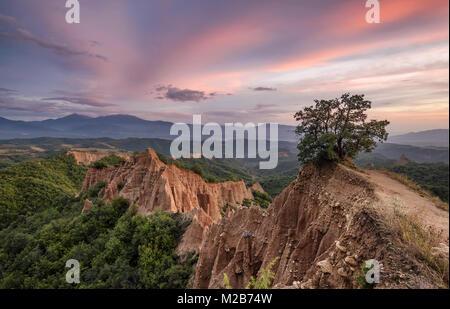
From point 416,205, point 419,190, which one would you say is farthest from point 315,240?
point 419,190

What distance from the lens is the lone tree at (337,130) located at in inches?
432

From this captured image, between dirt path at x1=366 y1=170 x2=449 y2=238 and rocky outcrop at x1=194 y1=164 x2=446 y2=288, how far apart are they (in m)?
0.50

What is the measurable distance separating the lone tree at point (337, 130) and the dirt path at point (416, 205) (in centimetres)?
269

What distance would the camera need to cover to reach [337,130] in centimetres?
1183

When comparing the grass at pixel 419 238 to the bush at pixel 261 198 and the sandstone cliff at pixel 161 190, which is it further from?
the bush at pixel 261 198

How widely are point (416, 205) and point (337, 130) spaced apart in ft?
17.8

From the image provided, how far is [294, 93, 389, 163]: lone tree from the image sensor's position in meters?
11.0

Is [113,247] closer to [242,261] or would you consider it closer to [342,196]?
[242,261]

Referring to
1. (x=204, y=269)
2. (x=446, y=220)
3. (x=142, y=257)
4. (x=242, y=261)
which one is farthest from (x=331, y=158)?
(x=142, y=257)

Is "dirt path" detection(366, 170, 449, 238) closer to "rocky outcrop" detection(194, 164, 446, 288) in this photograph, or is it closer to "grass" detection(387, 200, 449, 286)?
"grass" detection(387, 200, 449, 286)

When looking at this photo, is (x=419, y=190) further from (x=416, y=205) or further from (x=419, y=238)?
(x=419, y=238)


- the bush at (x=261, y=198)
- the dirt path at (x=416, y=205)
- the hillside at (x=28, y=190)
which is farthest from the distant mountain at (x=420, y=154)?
the hillside at (x=28, y=190)

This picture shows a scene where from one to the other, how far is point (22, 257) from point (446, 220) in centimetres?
4506

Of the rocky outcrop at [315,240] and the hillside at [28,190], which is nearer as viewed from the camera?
the rocky outcrop at [315,240]
